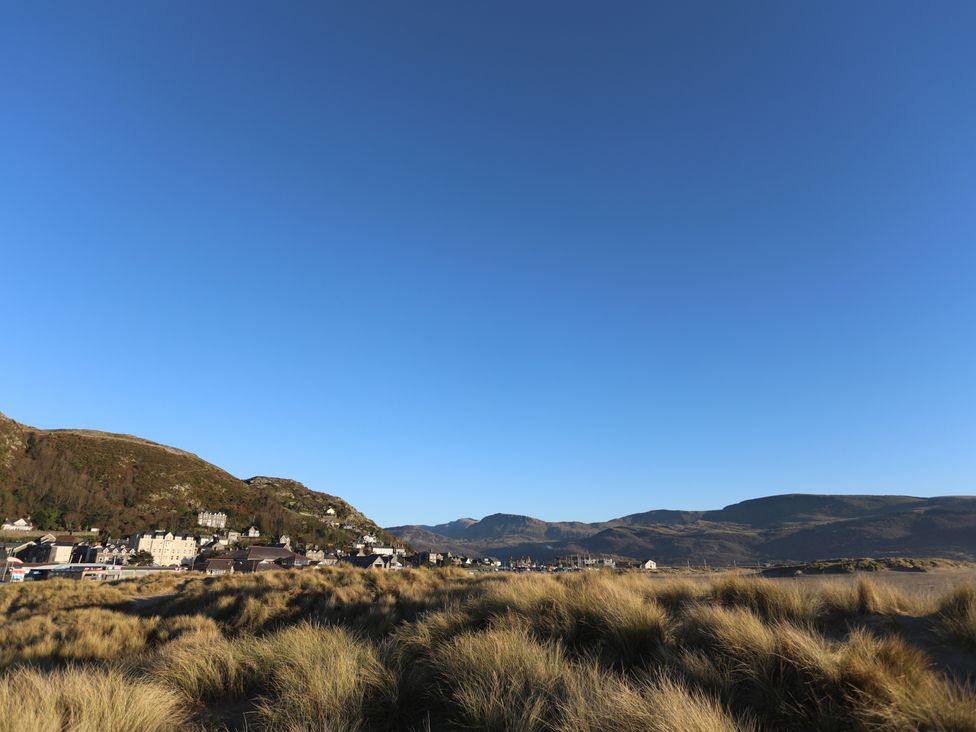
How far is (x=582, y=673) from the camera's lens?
5.00 meters

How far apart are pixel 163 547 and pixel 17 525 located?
113 feet

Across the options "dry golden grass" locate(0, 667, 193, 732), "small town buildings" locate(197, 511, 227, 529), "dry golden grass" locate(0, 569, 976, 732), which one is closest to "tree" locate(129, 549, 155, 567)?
"small town buildings" locate(197, 511, 227, 529)

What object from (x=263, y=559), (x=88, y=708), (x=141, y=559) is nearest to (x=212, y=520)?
(x=141, y=559)

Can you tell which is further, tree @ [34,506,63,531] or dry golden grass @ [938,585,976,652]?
tree @ [34,506,63,531]

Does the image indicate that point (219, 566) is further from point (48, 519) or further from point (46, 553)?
point (48, 519)

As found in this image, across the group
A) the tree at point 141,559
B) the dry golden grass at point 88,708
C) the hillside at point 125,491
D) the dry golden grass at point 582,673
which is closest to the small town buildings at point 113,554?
the tree at point 141,559

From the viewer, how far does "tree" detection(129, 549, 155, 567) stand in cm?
6756

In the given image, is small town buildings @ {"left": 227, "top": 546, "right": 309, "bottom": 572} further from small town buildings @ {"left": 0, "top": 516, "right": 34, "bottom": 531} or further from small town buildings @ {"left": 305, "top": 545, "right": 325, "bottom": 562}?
small town buildings @ {"left": 0, "top": 516, "right": 34, "bottom": 531}

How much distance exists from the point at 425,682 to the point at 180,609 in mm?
18250

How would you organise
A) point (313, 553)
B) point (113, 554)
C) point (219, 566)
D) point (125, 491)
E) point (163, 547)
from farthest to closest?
point (125, 491) < point (313, 553) < point (163, 547) < point (113, 554) < point (219, 566)

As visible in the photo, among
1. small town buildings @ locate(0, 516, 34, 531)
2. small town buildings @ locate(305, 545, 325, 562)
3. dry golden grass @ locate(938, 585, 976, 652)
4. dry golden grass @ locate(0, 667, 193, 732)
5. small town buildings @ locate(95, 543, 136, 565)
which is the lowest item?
small town buildings @ locate(305, 545, 325, 562)

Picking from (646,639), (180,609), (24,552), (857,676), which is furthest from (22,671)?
(24,552)

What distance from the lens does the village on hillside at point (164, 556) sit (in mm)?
52844

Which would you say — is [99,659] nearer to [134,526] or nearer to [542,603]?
[542,603]
